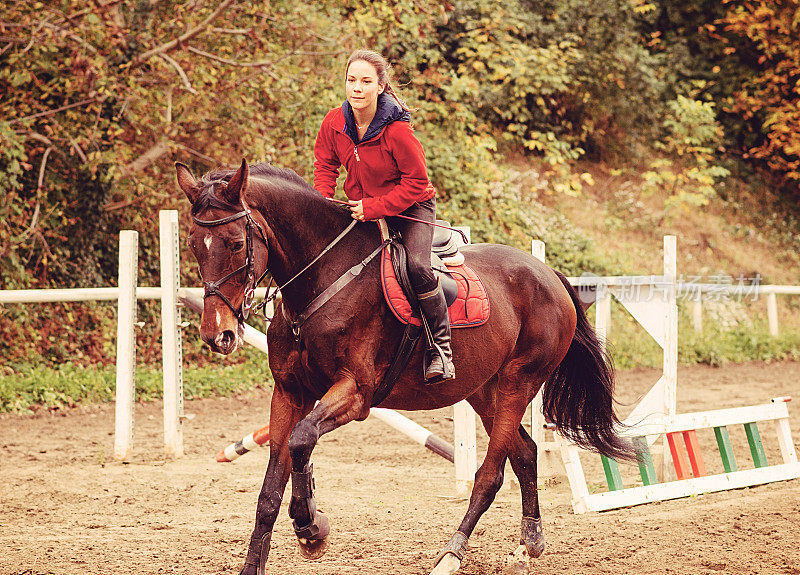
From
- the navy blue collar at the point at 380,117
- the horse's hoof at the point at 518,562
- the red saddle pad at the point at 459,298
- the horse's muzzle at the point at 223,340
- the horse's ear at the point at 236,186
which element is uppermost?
the navy blue collar at the point at 380,117

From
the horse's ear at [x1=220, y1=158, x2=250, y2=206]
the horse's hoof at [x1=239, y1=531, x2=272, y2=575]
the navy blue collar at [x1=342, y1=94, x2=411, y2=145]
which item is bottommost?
the horse's hoof at [x1=239, y1=531, x2=272, y2=575]

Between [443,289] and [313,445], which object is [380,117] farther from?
[313,445]

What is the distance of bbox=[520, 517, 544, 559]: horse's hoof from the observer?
195 inches

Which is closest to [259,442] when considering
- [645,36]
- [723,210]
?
[723,210]

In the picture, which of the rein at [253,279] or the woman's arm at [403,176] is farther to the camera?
the woman's arm at [403,176]

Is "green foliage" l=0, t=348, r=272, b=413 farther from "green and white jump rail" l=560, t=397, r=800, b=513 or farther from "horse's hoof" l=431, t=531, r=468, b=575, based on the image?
"horse's hoof" l=431, t=531, r=468, b=575

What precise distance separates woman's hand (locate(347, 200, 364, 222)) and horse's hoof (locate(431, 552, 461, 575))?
70.4 inches

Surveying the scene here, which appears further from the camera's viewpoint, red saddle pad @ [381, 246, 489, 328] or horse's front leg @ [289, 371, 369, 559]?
red saddle pad @ [381, 246, 489, 328]

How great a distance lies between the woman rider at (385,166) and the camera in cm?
418

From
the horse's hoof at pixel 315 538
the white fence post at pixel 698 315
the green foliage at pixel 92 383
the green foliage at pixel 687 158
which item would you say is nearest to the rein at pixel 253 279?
the horse's hoof at pixel 315 538

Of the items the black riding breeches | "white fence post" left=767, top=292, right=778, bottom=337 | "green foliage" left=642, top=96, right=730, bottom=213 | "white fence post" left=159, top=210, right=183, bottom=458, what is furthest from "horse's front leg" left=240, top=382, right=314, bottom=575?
"green foliage" left=642, top=96, right=730, bottom=213

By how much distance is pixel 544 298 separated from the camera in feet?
17.4

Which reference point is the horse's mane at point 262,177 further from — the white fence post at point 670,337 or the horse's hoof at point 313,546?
the white fence post at point 670,337

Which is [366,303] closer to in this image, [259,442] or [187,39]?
[259,442]
